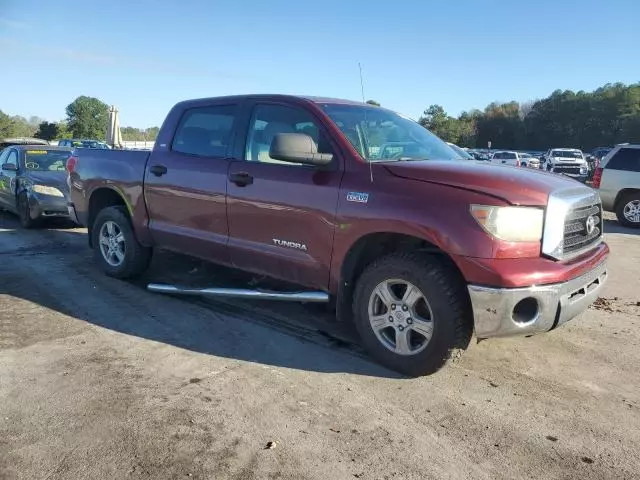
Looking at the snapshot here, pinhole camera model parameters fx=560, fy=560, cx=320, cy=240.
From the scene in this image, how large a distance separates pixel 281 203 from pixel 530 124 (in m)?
77.4

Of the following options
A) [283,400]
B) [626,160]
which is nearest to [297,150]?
[283,400]

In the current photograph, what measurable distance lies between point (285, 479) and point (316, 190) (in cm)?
217

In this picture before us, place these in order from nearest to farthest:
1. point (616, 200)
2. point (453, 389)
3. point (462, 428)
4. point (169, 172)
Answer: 1. point (462, 428)
2. point (453, 389)
3. point (169, 172)
4. point (616, 200)

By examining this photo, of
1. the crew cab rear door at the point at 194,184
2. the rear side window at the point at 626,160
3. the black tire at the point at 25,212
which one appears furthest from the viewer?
the rear side window at the point at 626,160

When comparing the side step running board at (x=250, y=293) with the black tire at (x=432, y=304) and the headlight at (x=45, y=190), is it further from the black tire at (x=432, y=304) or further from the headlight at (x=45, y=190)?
the headlight at (x=45, y=190)

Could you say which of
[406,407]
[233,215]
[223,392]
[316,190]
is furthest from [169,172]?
[406,407]

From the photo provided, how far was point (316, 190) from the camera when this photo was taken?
424 cm

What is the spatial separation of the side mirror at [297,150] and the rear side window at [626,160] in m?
10.8

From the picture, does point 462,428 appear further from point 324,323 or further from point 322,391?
point 324,323

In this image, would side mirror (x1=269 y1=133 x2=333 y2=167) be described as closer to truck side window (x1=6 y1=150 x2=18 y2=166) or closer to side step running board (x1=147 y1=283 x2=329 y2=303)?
side step running board (x1=147 y1=283 x2=329 y2=303)

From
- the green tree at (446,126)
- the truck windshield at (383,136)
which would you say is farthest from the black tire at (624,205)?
the green tree at (446,126)

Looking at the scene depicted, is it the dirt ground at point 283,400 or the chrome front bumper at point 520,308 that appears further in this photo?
the chrome front bumper at point 520,308

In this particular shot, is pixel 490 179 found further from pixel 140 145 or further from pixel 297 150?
pixel 140 145

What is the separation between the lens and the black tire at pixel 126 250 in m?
6.08
